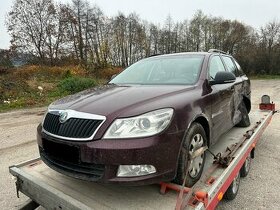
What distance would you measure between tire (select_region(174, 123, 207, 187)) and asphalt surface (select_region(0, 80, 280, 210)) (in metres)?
0.75

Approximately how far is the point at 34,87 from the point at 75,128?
13.7 metres

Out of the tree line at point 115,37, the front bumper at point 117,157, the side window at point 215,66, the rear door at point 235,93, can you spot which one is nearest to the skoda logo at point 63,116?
the front bumper at point 117,157

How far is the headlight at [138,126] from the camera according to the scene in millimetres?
2471

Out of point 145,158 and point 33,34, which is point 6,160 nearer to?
point 145,158

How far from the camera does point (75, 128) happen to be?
8.40 ft

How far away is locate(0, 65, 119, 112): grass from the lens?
1302 centimetres

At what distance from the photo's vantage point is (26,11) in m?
27.1

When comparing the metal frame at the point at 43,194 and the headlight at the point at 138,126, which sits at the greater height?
the headlight at the point at 138,126

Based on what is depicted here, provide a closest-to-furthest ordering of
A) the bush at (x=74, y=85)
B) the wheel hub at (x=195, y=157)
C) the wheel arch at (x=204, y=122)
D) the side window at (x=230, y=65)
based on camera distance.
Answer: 1. the wheel hub at (x=195, y=157)
2. the wheel arch at (x=204, y=122)
3. the side window at (x=230, y=65)
4. the bush at (x=74, y=85)

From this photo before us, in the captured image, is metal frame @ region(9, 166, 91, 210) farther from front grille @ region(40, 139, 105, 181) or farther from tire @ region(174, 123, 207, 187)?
tire @ region(174, 123, 207, 187)

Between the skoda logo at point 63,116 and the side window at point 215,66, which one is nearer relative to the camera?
the skoda logo at point 63,116

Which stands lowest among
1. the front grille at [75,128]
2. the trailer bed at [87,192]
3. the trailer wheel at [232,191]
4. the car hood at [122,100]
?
the trailer wheel at [232,191]

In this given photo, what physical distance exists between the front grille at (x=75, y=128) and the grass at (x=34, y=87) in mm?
10361

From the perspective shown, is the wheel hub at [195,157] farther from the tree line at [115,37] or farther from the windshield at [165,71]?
the tree line at [115,37]
